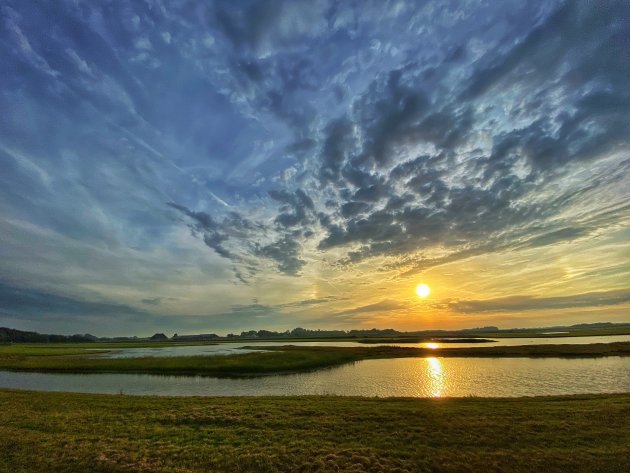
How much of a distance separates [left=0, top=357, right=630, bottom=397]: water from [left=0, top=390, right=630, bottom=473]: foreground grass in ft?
26.9

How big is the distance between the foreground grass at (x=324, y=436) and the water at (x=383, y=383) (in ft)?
26.9

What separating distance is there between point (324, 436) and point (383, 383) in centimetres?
2303

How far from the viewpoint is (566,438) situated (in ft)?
54.2

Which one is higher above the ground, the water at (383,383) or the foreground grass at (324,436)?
the water at (383,383)

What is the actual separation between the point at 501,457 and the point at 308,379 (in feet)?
104

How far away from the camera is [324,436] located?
17516 mm

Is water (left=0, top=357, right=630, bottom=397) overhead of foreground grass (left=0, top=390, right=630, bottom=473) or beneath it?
overhead

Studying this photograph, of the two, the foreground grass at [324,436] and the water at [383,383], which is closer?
the foreground grass at [324,436]

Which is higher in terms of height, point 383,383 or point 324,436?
point 383,383

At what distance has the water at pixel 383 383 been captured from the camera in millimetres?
32938

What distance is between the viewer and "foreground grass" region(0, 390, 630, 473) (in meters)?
14.1

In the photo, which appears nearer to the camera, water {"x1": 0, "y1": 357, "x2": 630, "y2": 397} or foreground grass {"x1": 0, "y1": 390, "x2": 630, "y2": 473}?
foreground grass {"x1": 0, "y1": 390, "x2": 630, "y2": 473}

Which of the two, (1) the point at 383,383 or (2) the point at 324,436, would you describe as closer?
(2) the point at 324,436

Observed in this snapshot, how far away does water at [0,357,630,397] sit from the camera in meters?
32.9
